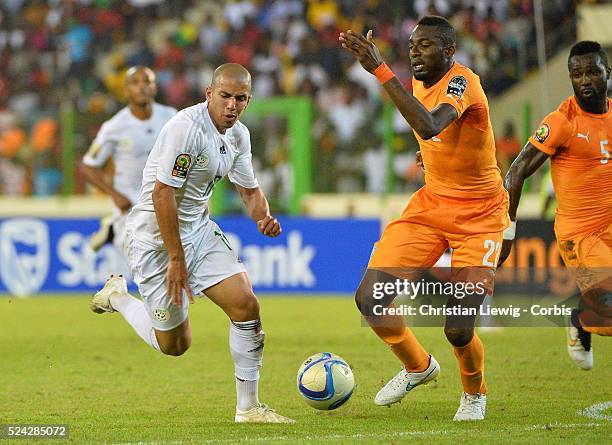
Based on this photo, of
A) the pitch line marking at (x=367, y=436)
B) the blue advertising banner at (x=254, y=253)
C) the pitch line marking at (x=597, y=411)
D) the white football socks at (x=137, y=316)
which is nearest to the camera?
the pitch line marking at (x=367, y=436)

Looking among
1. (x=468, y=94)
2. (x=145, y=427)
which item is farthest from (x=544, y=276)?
(x=145, y=427)

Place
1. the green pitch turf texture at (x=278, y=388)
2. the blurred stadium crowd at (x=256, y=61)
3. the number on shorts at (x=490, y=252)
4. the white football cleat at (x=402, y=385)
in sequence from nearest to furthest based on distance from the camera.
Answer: the green pitch turf texture at (x=278, y=388) < the number on shorts at (x=490, y=252) < the white football cleat at (x=402, y=385) < the blurred stadium crowd at (x=256, y=61)

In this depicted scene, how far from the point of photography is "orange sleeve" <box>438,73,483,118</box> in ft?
21.4

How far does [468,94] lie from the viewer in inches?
264

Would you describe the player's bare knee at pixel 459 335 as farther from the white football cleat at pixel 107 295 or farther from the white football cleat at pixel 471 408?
the white football cleat at pixel 107 295

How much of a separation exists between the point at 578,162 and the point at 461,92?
62.3 inches

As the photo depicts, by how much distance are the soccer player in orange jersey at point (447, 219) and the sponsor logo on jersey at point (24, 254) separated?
10059mm

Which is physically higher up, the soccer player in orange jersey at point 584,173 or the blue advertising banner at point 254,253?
the soccer player in orange jersey at point 584,173

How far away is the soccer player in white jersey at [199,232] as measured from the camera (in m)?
6.42

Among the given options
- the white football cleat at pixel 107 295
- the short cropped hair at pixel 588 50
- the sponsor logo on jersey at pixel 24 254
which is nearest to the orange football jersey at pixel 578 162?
the short cropped hair at pixel 588 50

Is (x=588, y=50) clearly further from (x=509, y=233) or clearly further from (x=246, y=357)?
(x=246, y=357)

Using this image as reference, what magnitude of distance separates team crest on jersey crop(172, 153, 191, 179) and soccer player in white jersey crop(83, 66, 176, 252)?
476 centimetres

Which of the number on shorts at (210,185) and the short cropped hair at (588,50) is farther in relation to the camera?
the short cropped hair at (588,50)

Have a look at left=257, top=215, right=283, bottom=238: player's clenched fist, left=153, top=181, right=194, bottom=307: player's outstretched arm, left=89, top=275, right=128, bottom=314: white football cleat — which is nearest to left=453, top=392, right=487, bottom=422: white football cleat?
left=257, top=215, right=283, bottom=238: player's clenched fist
